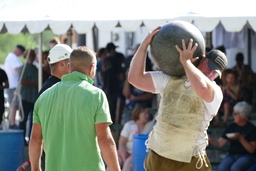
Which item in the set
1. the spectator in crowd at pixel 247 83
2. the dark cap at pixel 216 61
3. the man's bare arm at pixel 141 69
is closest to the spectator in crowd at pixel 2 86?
the spectator in crowd at pixel 247 83

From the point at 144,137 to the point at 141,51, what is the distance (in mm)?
3140

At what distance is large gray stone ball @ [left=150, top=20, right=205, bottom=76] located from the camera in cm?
389

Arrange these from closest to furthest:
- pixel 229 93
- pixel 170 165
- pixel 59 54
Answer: pixel 170 165, pixel 59 54, pixel 229 93

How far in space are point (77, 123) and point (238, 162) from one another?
410cm

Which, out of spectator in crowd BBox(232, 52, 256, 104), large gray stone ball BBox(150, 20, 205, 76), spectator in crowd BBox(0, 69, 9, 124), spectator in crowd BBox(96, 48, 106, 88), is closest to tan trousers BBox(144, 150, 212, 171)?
large gray stone ball BBox(150, 20, 205, 76)

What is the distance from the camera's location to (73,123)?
3.89 metres

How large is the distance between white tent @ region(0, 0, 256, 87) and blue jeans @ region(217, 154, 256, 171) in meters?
1.81

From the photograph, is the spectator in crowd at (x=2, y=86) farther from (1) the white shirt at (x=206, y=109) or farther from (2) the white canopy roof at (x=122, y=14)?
(1) the white shirt at (x=206, y=109)

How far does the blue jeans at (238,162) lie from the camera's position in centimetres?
740

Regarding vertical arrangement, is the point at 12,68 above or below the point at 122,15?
below

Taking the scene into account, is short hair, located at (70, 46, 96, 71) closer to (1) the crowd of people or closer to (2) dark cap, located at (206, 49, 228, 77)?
(1) the crowd of people

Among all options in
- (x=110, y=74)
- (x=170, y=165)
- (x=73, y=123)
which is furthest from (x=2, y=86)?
(x=170, y=165)

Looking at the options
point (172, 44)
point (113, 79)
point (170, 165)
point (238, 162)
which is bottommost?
point (238, 162)

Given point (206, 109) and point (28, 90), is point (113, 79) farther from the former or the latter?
point (206, 109)
